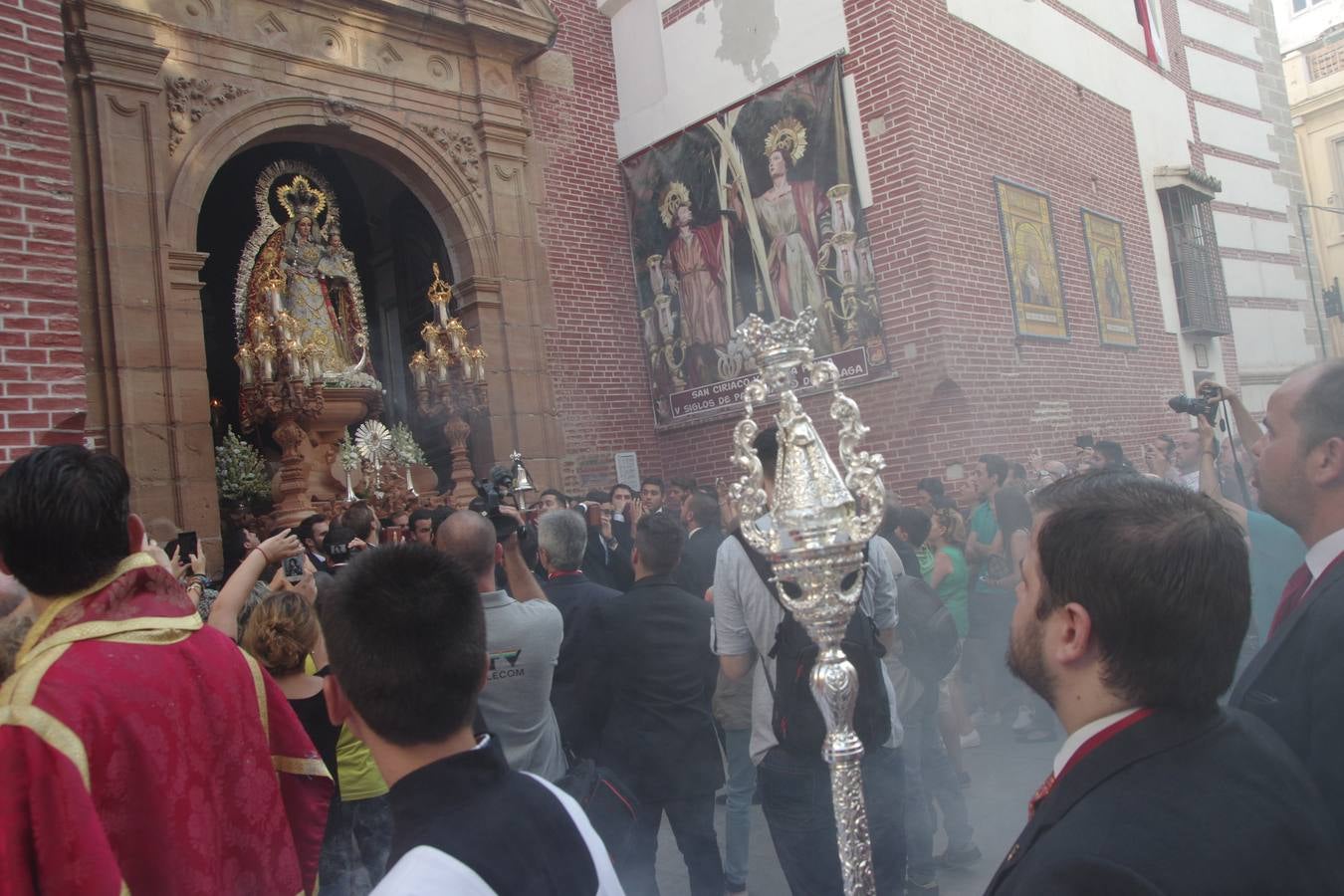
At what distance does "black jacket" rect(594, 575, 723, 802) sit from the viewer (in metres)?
3.93

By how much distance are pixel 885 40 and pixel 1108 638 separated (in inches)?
373

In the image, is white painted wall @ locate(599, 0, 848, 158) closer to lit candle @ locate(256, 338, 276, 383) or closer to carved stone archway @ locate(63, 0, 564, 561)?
carved stone archway @ locate(63, 0, 564, 561)

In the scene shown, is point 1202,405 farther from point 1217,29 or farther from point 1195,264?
point 1217,29

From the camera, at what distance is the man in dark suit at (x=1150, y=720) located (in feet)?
4.02

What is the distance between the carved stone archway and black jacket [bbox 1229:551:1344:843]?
315 inches

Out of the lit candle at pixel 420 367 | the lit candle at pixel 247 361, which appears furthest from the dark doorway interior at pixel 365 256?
the lit candle at pixel 247 361

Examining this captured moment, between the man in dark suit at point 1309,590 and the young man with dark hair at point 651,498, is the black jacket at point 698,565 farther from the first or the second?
the man in dark suit at point 1309,590

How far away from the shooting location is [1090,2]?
13.3 m

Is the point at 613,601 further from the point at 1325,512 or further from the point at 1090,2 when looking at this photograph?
the point at 1090,2

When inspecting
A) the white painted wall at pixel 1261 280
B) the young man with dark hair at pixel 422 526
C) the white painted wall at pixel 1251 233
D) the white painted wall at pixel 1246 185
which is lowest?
the young man with dark hair at pixel 422 526

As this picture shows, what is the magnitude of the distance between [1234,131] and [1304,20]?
1763 centimetres

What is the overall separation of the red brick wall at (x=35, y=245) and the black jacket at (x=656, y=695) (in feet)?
8.27

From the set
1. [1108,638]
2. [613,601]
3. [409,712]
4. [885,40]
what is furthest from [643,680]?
[885,40]

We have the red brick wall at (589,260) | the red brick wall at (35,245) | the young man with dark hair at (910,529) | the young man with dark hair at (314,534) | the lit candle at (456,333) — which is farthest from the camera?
the red brick wall at (589,260)
